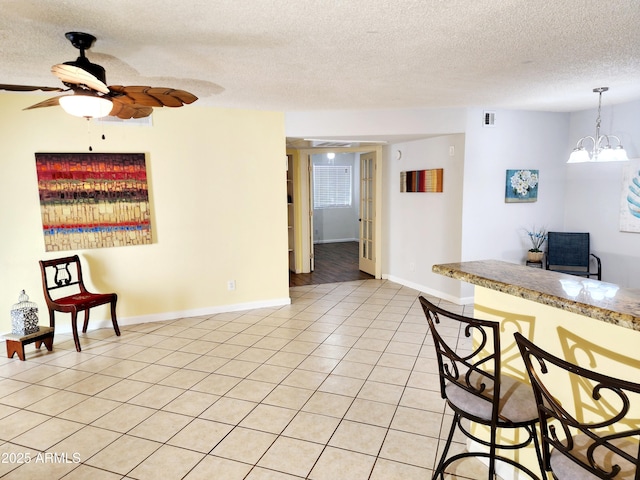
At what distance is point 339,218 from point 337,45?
298 inches

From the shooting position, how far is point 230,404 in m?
2.73

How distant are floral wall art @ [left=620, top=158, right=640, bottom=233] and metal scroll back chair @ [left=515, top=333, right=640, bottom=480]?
3.90m

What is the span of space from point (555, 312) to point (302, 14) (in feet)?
6.10

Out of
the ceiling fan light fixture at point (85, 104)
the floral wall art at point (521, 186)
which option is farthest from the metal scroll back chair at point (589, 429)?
the floral wall art at point (521, 186)

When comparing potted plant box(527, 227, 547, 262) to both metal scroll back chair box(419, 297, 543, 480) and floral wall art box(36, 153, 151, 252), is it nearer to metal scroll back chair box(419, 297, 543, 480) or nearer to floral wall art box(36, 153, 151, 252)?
metal scroll back chair box(419, 297, 543, 480)

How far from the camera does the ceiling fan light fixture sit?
218cm

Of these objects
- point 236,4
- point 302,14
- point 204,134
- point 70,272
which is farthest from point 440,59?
point 70,272

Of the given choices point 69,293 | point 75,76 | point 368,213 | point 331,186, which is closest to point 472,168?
point 368,213

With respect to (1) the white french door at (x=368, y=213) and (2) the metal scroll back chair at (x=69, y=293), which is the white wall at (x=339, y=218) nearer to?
(1) the white french door at (x=368, y=213)

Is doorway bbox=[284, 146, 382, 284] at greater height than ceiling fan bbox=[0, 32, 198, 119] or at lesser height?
lesser

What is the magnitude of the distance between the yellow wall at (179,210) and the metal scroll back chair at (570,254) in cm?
331

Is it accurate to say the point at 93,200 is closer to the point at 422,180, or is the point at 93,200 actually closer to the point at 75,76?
the point at 75,76

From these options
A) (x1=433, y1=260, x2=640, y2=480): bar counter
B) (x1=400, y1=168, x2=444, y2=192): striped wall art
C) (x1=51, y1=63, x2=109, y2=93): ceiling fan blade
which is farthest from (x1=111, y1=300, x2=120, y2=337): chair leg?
(x1=400, y1=168, x2=444, y2=192): striped wall art

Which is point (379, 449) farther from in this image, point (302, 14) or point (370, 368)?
point (302, 14)
